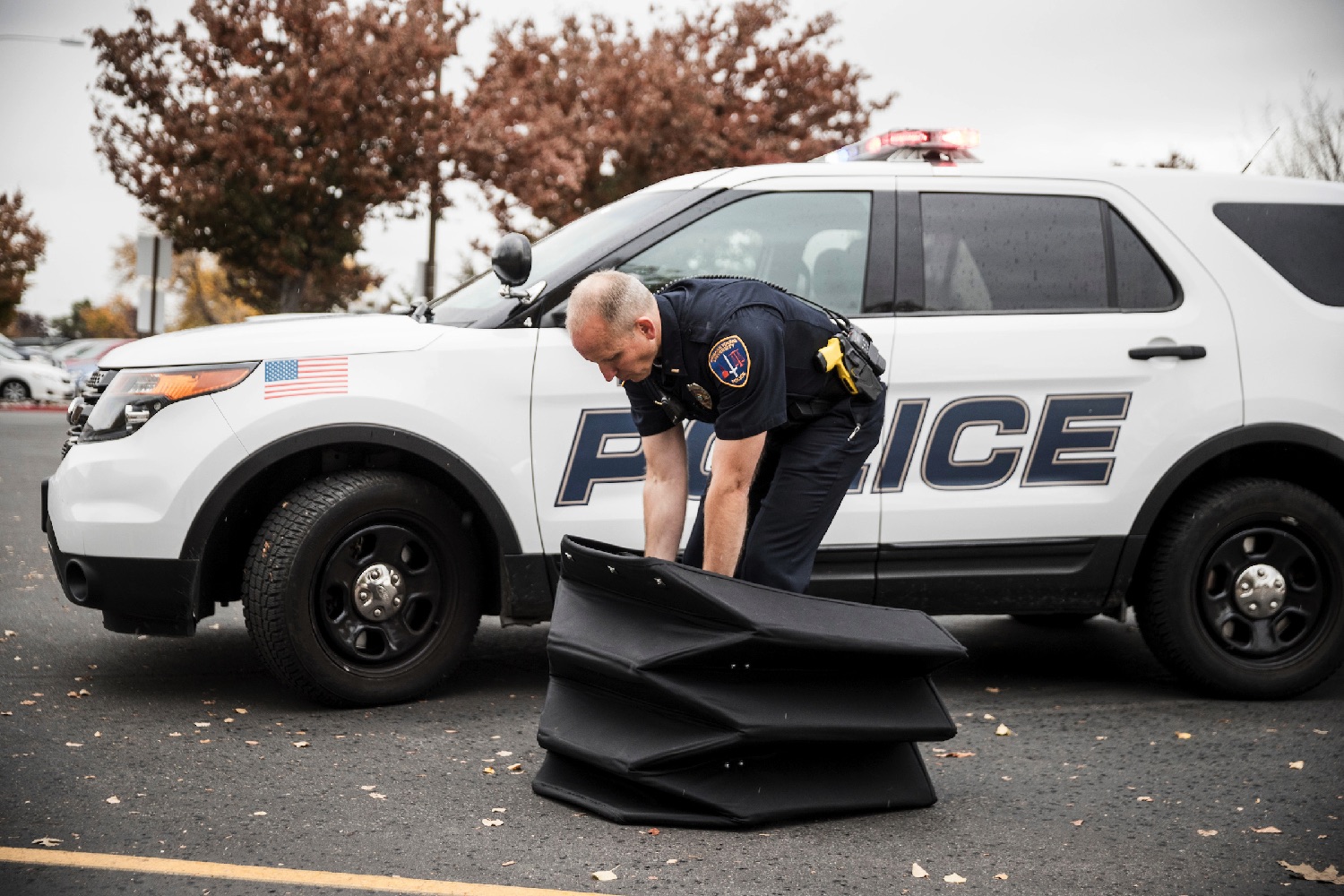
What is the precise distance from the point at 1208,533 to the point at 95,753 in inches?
157

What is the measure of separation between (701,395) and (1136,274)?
2191 millimetres

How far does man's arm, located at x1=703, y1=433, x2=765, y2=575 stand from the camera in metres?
3.68

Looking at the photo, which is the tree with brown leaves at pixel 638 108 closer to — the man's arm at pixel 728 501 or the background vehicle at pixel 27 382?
the background vehicle at pixel 27 382

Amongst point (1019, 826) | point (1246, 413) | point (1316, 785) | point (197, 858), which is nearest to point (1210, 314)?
point (1246, 413)

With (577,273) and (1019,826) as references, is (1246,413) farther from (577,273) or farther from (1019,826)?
(577,273)

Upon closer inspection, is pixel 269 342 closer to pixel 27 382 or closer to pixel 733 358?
pixel 733 358

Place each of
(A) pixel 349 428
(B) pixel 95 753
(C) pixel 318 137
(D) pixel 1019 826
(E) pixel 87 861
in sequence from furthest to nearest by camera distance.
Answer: (C) pixel 318 137, (A) pixel 349 428, (B) pixel 95 753, (D) pixel 1019 826, (E) pixel 87 861

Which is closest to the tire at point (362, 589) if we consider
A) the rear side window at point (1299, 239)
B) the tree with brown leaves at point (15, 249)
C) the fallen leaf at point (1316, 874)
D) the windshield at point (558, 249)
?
the windshield at point (558, 249)

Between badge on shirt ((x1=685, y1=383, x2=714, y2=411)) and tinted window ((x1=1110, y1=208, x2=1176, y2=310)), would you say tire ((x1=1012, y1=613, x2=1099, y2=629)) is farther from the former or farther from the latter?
badge on shirt ((x1=685, y1=383, x2=714, y2=411))

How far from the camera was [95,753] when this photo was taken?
421 cm

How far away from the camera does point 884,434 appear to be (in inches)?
190

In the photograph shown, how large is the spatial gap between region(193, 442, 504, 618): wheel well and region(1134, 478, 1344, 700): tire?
2.53 metres

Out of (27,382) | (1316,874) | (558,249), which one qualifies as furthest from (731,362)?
(27,382)

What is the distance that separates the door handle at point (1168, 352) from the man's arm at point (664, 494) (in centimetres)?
191
